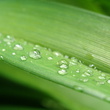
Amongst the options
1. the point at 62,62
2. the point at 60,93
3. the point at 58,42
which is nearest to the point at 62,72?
the point at 62,62

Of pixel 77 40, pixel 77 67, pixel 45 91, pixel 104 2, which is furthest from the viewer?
pixel 45 91

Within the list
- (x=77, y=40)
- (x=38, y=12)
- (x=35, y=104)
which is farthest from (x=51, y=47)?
(x=35, y=104)

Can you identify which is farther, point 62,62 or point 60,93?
point 60,93

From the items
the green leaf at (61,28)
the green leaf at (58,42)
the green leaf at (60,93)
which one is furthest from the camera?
the green leaf at (60,93)

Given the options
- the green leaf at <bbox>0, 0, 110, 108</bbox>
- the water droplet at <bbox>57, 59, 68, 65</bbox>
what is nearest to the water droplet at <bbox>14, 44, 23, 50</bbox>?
the green leaf at <bbox>0, 0, 110, 108</bbox>

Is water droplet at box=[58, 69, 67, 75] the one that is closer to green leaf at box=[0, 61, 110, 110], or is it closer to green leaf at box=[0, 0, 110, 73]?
green leaf at box=[0, 0, 110, 73]

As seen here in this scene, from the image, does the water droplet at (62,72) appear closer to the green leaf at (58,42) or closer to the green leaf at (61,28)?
the green leaf at (58,42)

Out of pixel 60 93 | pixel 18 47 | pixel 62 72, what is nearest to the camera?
pixel 62 72

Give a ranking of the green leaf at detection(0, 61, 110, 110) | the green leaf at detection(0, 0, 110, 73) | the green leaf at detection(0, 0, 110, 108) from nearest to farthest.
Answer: the green leaf at detection(0, 0, 110, 108) → the green leaf at detection(0, 0, 110, 73) → the green leaf at detection(0, 61, 110, 110)

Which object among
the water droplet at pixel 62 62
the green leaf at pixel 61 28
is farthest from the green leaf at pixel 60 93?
the water droplet at pixel 62 62

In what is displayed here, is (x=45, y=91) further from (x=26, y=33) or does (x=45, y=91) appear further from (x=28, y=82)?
(x=26, y=33)

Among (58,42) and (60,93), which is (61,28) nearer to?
(58,42)
